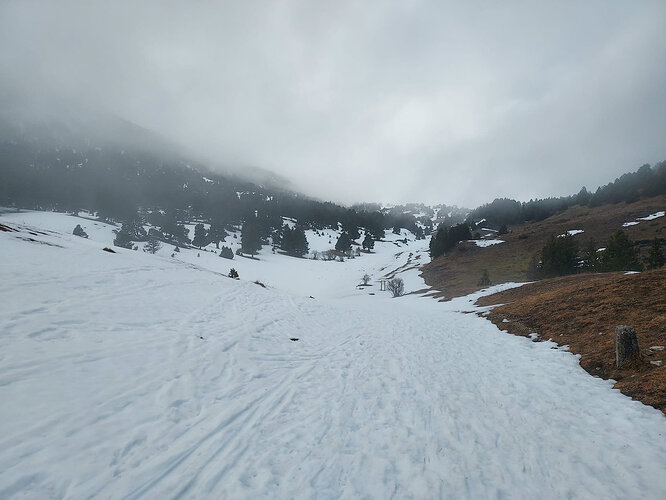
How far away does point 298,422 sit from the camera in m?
6.85

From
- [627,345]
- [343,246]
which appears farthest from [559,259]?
[343,246]

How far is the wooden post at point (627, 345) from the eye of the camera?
28.0ft

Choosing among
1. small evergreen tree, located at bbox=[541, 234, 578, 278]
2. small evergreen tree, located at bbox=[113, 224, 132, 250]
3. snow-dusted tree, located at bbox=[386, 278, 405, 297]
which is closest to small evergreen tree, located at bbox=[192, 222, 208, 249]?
small evergreen tree, located at bbox=[113, 224, 132, 250]

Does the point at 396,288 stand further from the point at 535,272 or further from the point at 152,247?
the point at 152,247

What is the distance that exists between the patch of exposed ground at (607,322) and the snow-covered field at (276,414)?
27.1 inches

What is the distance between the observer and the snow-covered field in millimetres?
4926

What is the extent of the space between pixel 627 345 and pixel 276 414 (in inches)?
415

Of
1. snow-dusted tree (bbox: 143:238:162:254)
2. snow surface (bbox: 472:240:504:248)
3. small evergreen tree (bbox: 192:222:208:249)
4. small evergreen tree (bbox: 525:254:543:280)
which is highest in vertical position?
small evergreen tree (bbox: 192:222:208:249)

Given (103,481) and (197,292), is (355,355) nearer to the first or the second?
(103,481)

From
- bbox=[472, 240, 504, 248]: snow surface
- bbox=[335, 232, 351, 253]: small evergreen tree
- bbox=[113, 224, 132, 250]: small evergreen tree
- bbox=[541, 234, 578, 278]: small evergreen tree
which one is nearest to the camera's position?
bbox=[541, 234, 578, 278]: small evergreen tree

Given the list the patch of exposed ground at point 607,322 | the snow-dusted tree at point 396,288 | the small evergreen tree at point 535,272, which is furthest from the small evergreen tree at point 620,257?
the snow-dusted tree at point 396,288

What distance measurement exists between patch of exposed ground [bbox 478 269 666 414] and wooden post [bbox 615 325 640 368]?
0.69ft

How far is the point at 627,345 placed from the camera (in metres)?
8.59

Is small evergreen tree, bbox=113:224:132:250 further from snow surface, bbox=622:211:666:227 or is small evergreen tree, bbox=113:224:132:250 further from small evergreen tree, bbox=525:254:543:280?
snow surface, bbox=622:211:666:227
